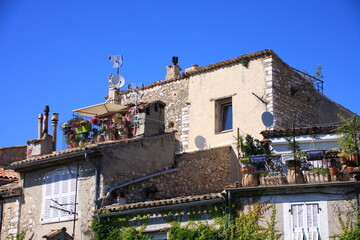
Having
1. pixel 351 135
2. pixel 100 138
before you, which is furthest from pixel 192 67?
pixel 351 135

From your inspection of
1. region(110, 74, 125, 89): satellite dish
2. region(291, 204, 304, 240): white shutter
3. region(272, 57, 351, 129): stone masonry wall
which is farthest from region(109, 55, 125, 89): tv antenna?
region(291, 204, 304, 240): white shutter

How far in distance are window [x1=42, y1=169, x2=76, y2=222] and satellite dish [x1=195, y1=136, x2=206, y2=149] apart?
6.57 meters

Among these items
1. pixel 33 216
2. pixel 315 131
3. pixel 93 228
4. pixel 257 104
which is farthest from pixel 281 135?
pixel 33 216

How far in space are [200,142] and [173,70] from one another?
489 centimetres

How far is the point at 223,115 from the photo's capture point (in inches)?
1099

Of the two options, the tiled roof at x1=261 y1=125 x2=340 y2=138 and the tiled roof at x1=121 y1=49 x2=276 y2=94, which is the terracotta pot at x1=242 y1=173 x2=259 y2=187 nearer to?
the tiled roof at x1=261 y1=125 x2=340 y2=138

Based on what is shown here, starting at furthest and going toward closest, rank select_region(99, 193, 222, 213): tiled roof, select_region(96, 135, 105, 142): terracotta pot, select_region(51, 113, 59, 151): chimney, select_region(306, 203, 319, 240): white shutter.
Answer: select_region(51, 113, 59, 151): chimney, select_region(96, 135, 105, 142): terracotta pot, select_region(99, 193, 222, 213): tiled roof, select_region(306, 203, 319, 240): white shutter

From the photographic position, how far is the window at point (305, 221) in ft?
57.9

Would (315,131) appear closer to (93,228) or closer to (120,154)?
(120,154)

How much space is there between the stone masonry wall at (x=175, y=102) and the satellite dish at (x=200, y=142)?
95cm

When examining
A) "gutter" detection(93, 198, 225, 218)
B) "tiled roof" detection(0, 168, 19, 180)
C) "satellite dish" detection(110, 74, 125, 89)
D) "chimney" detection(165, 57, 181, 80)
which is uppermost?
"chimney" detection(165, 57, 181, 80)

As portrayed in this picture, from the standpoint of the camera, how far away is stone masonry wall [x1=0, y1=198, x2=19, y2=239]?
23.5m

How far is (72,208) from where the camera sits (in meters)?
22.0

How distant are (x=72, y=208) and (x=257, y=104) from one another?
8.79 m
